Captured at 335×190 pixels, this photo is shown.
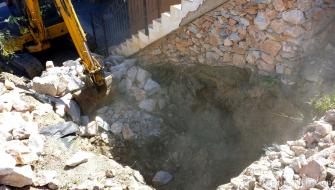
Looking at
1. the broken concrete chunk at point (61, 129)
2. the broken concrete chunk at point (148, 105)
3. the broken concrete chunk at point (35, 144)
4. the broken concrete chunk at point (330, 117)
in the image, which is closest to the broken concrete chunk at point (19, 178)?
the broken concrete chunk at point (35, 144)

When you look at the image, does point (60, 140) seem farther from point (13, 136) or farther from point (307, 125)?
point (307, 125)

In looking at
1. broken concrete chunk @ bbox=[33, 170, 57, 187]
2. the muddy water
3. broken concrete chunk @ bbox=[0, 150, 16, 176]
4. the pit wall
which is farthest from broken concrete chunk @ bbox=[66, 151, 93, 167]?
the pit wall

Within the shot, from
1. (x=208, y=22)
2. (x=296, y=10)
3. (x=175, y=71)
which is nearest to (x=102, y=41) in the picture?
(x=175, y=71)

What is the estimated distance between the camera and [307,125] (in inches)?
233

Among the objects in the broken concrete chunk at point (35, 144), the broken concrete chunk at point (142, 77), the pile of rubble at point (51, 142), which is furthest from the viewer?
the broken concrete chunk at point (142, 77)

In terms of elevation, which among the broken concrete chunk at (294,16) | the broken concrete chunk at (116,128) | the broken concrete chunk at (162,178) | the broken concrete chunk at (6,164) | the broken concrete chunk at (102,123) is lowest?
the broken concrete chunk at (162,178)

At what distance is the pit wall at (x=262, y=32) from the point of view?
625cm

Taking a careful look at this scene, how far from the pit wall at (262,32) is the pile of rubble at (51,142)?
2.67 metres

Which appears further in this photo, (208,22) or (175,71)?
(175,71)

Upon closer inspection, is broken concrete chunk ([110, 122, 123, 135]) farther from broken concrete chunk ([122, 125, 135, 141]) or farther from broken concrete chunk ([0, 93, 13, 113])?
broken concrete chunk ([0, 93, 13, 113])

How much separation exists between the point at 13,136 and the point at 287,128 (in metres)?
4.42

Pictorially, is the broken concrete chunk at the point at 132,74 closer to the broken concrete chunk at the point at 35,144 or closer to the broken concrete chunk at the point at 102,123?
the broken concrete chunk at the point at 102,123

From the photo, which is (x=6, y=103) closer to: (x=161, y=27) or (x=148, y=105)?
(x=148, y=105)

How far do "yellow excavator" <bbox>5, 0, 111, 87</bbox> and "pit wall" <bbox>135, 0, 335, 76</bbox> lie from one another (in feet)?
6.22
